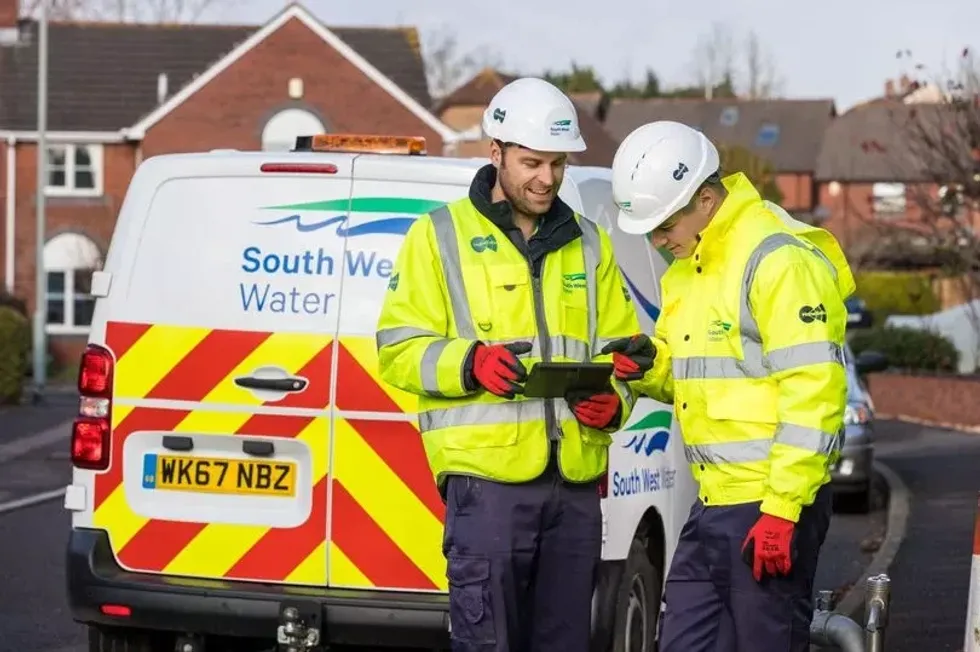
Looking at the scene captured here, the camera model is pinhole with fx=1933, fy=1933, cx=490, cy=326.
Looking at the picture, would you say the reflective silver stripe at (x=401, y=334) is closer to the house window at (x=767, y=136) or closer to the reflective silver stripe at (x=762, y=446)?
the reflective silver stripe at (x=762, y=446)

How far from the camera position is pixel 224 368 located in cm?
669

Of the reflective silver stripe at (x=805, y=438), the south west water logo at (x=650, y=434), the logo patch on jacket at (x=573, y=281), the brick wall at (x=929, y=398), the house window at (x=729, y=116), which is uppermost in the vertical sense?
the house window at (x=729, y=116)

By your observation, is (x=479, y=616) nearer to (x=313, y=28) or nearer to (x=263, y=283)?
(x=263, y=283)

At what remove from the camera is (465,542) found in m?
5.55

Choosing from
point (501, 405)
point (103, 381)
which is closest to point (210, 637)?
point (103, 381)

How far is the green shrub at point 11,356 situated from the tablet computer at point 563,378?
24072mm

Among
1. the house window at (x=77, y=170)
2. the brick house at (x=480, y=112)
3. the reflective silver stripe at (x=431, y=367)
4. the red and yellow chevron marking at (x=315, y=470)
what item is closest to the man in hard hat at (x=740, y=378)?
the reflective silver stripe at (x=431, y=367)

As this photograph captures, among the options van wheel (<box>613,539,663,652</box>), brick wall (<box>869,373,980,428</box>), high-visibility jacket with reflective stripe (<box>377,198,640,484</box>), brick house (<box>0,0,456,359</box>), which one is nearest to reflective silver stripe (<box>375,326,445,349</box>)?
high-visibility jacket with reflective stripe (<box>377,198,640,484</box>)

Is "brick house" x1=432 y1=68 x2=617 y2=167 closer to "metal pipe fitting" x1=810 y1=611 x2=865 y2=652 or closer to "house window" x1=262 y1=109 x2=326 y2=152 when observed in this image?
"house window" x1=262 y1=109 x2=326 y2=152

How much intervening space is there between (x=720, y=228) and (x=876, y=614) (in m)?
1.30

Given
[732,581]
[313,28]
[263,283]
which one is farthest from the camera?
[313,28]

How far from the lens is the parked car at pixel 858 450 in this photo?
15.7 m

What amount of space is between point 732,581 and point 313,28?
42.2 m

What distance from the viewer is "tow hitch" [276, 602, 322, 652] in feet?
21.0
